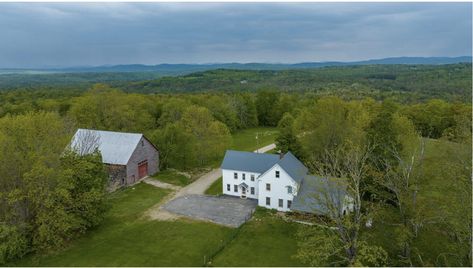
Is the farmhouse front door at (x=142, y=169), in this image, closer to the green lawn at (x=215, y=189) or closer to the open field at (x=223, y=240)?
the green lawn at (x=215, y=189)

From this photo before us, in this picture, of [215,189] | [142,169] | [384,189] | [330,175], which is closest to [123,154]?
[142,169]

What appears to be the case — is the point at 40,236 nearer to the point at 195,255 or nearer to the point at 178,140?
the point at 195,255

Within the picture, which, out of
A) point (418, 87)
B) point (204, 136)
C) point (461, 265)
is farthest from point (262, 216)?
point (418, 87)

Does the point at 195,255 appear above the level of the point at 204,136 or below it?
below

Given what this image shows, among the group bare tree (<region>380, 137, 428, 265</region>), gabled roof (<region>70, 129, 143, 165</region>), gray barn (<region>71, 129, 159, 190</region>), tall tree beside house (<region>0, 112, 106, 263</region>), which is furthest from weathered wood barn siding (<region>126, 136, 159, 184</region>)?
bare tree (<region>380, 137, 428, 265</region>)

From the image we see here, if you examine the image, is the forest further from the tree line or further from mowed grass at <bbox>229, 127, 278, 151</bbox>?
mowed grass at <bbox>229, 127, 278, 151</bbox>
